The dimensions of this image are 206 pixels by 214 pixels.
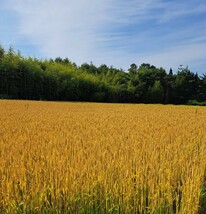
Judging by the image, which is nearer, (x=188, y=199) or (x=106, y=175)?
(x=188, y=199)

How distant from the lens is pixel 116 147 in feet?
14.5

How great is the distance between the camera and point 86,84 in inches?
1801

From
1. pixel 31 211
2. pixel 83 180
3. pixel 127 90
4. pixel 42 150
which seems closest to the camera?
pixel 31 211

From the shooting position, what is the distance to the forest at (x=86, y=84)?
124 ft

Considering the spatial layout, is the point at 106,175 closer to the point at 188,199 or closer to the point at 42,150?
the point at 188,199

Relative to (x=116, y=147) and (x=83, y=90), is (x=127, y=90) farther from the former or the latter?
(x=116, y=147)

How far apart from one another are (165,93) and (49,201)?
176ft

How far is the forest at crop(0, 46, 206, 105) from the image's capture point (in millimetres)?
37719

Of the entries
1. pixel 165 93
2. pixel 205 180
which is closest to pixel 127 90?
pixel 165 93

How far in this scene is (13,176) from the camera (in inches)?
131

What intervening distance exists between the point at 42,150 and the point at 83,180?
1.23m

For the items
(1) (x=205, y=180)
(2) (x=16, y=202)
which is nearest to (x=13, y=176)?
(2) (x=16, y=202)

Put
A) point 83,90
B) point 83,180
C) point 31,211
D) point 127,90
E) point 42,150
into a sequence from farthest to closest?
point 127,90 → point 83,90 → point 42,150 → point 83,180 → point 31,211

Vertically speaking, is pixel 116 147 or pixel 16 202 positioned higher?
pixel 116 147
